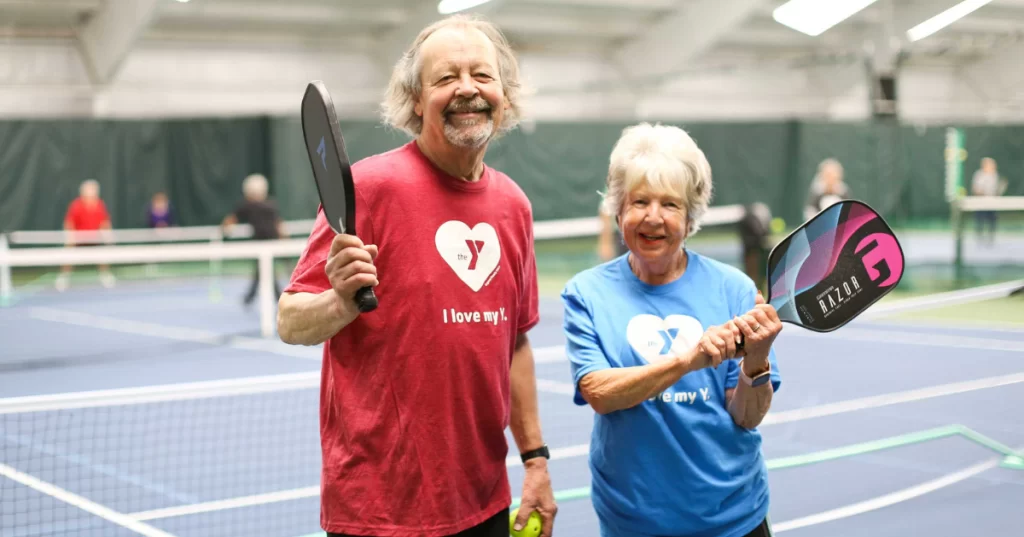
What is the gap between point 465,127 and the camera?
2299 millimetres

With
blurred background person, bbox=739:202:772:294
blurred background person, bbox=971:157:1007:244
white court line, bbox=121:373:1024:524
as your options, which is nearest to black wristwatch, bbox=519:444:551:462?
white court line, bbox=121:373:1024:524

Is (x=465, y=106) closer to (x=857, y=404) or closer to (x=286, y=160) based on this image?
(x=857, y=404)

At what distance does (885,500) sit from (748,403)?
333cm

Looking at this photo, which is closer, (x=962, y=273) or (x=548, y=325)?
(x=548, y=325)

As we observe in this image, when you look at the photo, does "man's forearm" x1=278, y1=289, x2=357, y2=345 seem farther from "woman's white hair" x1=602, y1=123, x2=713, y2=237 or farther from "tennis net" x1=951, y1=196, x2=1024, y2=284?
"tennis net" x1=951, y1=196, x2=1024, y2=284

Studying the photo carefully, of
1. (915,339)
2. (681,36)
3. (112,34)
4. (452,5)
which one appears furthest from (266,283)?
(681,36)

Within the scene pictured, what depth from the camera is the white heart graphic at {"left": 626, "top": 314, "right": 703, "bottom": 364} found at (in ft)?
7.53

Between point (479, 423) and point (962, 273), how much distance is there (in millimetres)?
12442

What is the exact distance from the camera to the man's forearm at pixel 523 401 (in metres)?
2.60

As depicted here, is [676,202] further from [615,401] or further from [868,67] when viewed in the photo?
[868,67]

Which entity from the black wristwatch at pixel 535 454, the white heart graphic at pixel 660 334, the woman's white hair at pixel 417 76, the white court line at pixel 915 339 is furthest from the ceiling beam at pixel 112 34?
the white heart graphic at pixel 660 334

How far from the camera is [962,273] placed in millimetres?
13492

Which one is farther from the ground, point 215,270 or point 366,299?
point 366,299

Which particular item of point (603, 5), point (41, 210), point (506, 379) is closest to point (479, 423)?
point (506, 379)
